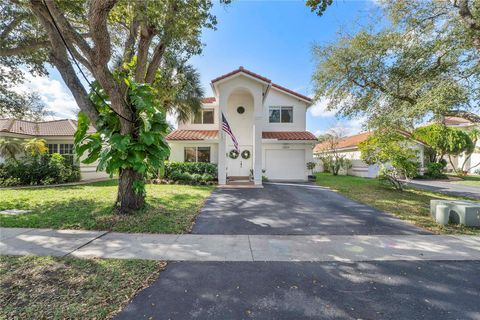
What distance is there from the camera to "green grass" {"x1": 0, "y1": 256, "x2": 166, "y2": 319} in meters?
2.70

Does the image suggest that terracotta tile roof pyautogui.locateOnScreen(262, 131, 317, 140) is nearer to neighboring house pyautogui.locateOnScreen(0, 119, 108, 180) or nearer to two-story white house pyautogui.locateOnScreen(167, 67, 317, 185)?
two-story white house pyautogui.locateOnScreen(167, 67, 317, 185)

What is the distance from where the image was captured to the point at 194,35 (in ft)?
29.5

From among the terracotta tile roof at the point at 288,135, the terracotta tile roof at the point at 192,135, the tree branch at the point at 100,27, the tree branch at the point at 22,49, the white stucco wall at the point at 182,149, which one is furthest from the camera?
the white stucco wall at the point at 182,149

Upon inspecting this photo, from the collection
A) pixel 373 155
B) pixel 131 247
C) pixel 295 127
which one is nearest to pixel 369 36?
pixel 373 155

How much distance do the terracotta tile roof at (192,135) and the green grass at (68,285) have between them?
1287 cm

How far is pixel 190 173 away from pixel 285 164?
7861 mm

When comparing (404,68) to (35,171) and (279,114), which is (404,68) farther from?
(35,171)

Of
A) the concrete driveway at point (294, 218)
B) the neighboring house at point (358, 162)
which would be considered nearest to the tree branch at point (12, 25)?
the concrete driveway at point (294, 218)

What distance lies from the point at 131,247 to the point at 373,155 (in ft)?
44.9

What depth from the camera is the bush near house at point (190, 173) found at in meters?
14.8

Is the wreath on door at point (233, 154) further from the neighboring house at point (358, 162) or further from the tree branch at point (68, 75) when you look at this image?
the neighboring house at point (358, 162)

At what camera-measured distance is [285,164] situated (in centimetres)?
1780

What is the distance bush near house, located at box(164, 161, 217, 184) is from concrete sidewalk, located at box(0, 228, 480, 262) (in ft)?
30.6

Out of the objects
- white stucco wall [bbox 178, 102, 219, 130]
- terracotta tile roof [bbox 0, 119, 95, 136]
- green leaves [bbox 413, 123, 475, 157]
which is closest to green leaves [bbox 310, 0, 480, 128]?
white stucco wall [bbox 178, 102, 219, 130]
